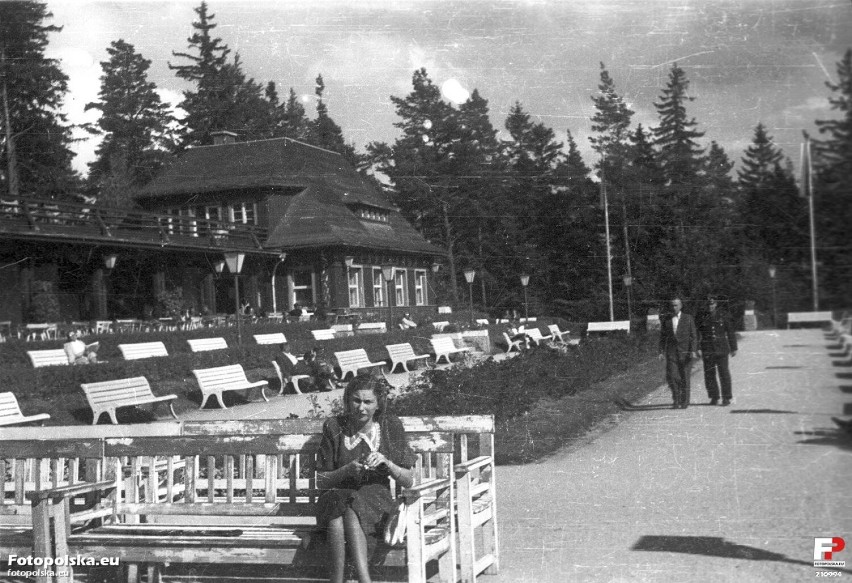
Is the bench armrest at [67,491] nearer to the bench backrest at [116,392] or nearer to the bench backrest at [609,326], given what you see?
the bench backrest at [609,326]

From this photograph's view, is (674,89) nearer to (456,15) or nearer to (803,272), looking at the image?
(456,15)

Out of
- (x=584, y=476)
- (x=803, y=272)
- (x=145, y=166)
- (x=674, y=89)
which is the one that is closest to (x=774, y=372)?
(x=584, y=476)

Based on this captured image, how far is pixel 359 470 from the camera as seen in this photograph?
4.23 meters

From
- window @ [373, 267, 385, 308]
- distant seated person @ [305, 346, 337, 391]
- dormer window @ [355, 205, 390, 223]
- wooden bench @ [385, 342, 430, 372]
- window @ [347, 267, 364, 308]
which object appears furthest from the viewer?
window @ [373, 267, 385, 308]

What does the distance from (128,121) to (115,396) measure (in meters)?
4.71

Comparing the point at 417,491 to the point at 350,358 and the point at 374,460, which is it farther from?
the point at 350,358

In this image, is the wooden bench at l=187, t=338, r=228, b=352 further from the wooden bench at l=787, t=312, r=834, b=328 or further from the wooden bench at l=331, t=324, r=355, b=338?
the wooden bench at l=787, t=312, r=834, b=328

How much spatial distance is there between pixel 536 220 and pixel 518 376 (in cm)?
347

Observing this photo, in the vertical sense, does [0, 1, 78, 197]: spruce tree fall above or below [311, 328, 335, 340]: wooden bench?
above

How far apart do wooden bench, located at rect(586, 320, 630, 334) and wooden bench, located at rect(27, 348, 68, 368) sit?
1106 centimetres

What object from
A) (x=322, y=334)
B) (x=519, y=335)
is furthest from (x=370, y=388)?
(x=322, y=334)

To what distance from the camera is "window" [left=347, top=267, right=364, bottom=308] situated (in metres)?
31.3

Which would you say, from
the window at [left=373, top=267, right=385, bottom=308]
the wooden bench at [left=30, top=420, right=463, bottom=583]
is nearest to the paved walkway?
the wooden bench at [left=30, top=420, right=463, bottom=583]

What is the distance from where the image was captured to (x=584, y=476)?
6.93 meters
